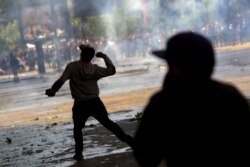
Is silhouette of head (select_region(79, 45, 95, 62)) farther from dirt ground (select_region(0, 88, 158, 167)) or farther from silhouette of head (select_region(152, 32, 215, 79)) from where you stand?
silhouette of head (select_region(152, 32, 215, 79))

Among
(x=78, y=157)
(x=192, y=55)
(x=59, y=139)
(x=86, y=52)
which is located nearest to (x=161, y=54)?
(x=192, y=55)

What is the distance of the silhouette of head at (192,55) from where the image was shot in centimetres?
280

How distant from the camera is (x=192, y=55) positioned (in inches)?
110

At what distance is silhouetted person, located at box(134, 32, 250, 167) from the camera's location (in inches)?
111

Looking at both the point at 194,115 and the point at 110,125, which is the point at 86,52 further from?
the point at 194,115

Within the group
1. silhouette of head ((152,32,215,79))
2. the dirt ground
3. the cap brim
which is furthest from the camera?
the dirt ground

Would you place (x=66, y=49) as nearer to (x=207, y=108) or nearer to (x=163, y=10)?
(x=163, y=10)

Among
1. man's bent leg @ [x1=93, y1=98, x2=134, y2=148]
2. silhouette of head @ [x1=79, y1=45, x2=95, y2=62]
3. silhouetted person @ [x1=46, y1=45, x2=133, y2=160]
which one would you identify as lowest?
man's bent leg @ [x1=93, y1=98, x2=134, y2=148]

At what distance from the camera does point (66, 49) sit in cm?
4206

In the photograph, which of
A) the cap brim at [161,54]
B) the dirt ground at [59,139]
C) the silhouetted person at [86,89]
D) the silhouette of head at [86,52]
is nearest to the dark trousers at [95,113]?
the silhouetted person at [86,89]

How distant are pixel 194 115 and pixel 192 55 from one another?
0.95 feet

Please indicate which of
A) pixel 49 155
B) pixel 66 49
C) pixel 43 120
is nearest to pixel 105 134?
pixel 49 155

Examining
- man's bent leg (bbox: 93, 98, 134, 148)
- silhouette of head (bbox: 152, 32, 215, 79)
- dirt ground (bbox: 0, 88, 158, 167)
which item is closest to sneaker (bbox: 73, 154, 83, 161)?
dirt ground (bbox: 0, 88, 158, 167)

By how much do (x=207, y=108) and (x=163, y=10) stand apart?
36.7 m
